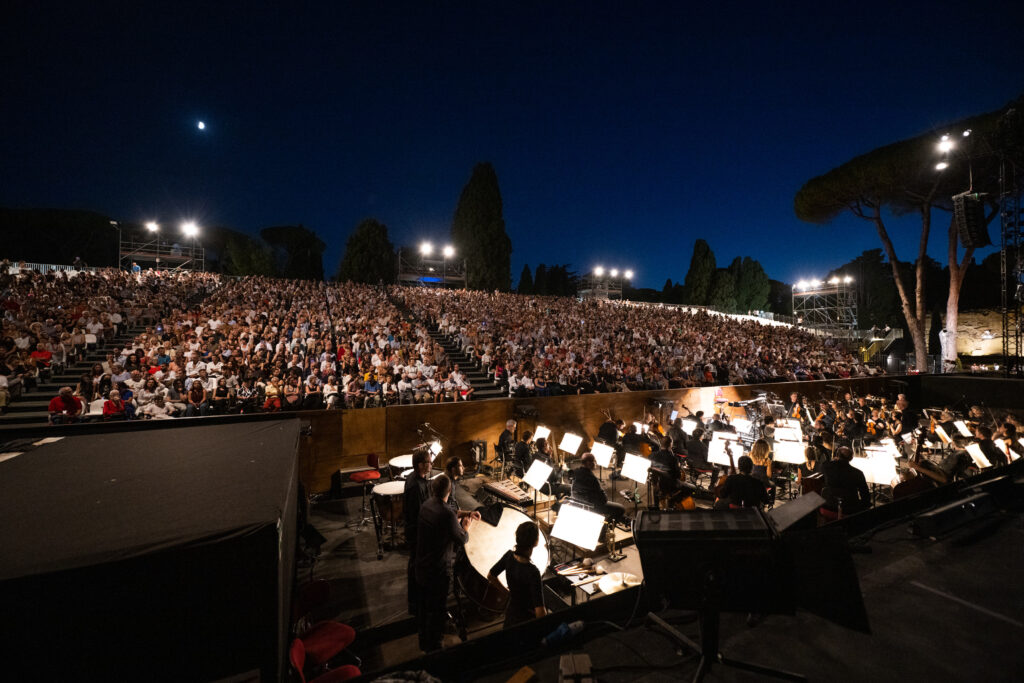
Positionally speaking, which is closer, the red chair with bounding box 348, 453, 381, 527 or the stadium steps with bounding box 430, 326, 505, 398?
the red chair with bounding box 348, 453, 381, 527

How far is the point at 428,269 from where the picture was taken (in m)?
36.8

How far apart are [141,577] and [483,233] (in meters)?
37.9

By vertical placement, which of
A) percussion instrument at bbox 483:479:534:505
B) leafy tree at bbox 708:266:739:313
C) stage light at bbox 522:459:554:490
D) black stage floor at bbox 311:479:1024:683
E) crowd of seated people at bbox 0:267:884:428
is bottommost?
percussion instrument at bbox 483:479:534:505

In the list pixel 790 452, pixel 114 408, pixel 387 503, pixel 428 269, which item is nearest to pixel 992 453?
Answer: pixel 790 452

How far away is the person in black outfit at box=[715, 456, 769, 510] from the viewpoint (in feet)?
16.4

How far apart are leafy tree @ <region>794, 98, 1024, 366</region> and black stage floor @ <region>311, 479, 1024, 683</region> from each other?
1944 cm

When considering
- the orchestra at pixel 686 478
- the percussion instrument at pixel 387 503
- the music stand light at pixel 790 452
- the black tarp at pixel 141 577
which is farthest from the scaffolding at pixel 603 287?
the black tarp at pixel 141 577

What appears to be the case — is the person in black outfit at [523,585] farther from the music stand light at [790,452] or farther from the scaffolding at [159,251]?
the scaffolding at [159,251]

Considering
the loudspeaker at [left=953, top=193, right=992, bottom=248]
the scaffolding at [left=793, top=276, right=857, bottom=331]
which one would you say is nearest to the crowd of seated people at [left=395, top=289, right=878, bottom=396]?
the loudspeaker at [left=953, top=193, right=992, bottom=248]

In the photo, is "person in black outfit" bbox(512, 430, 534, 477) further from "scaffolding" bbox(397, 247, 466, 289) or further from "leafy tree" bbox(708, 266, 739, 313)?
"leafy tree" bbox(708, 266, 739, 313)

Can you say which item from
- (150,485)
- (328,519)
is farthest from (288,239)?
(150,485)

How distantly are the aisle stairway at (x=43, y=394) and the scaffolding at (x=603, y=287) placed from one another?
38.6 metres

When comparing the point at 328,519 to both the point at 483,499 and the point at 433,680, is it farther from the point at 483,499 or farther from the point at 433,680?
the point at 433,680

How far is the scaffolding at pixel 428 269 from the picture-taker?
36.2 meters
